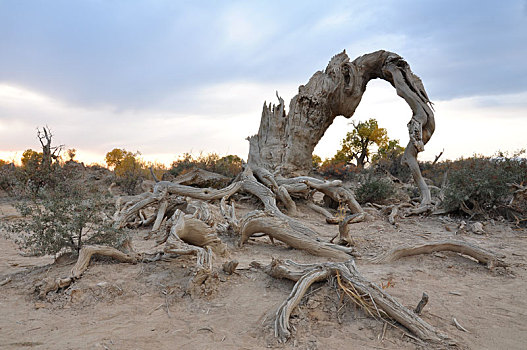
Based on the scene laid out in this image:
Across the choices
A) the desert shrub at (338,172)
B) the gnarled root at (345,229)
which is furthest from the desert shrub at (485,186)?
the desert shrub at (338,172)

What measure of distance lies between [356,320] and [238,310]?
1.07m

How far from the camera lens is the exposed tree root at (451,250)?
4.74 metres

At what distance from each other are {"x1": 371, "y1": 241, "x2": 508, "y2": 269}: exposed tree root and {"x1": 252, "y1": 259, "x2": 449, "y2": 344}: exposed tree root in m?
1.64

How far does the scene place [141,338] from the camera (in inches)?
112

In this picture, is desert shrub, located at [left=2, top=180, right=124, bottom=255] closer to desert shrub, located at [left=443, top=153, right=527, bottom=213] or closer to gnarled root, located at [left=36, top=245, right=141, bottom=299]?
gnarled root, located at [left=36, top=245, right=141, bottom=299]

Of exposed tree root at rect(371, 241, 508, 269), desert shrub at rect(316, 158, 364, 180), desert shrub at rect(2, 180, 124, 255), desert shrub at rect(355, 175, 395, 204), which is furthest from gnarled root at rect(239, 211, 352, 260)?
desert shrub at rect(316, 158, 364, 180)

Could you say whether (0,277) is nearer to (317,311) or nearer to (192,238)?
(192,238)

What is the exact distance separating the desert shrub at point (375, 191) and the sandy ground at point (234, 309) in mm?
5375

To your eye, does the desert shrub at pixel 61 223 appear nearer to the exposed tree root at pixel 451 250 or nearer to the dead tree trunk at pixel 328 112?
the exposed tree root at pixel 451 250

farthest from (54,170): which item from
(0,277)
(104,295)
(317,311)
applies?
(317,311)

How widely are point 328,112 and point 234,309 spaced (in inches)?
302

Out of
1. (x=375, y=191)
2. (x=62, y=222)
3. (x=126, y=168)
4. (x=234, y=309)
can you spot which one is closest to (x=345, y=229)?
(x=234, y=309)

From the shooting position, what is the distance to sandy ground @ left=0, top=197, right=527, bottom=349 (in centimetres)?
280

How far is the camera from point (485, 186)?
7816 mm
